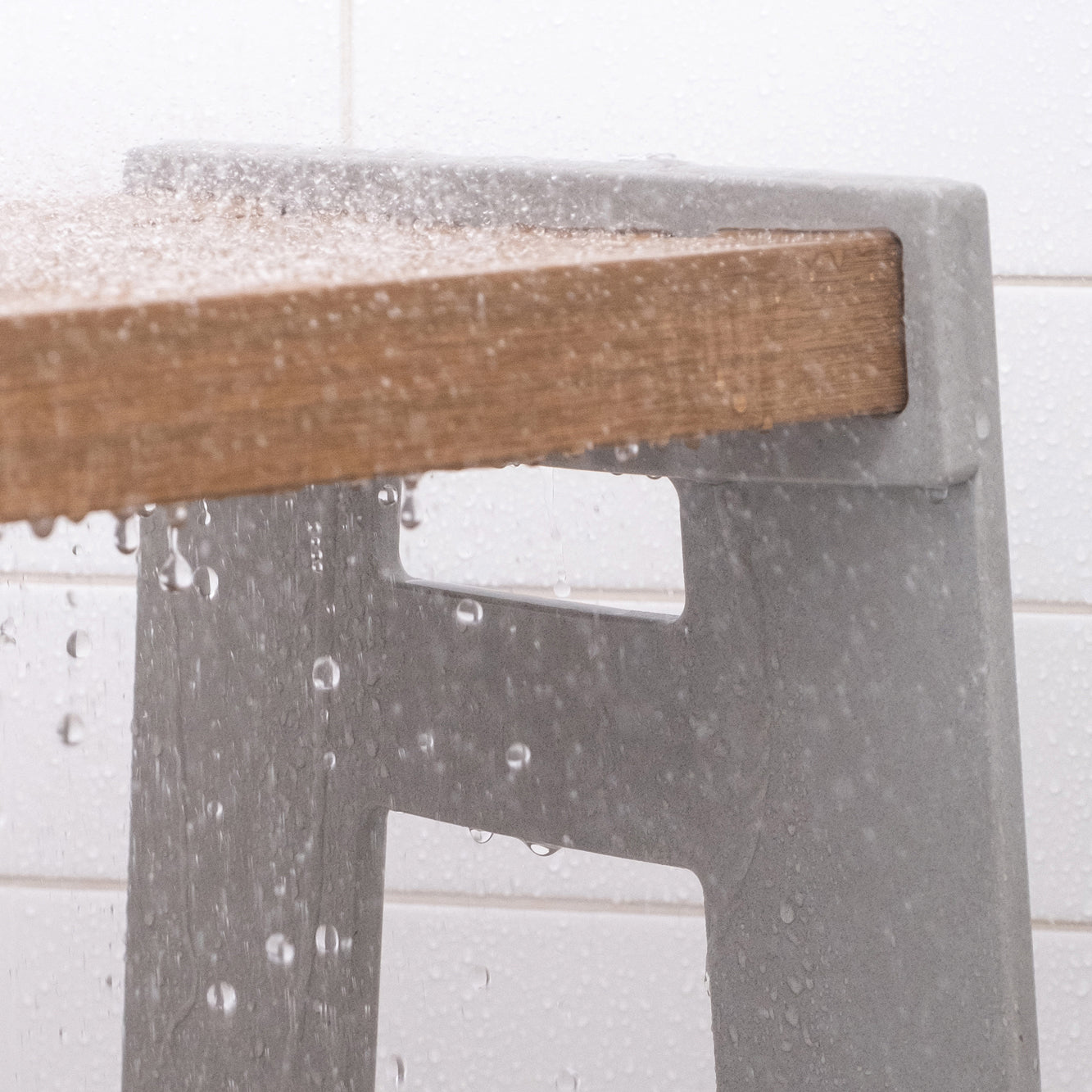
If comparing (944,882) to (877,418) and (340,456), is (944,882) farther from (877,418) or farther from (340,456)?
(340,456)

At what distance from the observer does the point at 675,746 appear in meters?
0.49

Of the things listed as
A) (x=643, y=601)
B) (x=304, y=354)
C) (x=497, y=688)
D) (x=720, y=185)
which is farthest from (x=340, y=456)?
(x=643, y=601)

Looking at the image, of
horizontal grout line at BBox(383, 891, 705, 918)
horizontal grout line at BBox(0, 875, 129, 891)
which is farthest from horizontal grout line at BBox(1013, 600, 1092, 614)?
horizontal grout line at BBox(0, 875, 129, 891)

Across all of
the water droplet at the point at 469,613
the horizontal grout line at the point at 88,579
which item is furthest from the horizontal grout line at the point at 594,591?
the water droplet at the point at 469,613

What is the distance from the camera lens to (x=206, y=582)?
2.02ft

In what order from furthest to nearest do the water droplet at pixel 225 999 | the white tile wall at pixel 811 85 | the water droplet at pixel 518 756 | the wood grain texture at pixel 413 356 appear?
the white tile wall at pixel 811 85 < the water droplet at pixel 225 999 < the water droplet at pixel 518 756 < the wood grain texture at pixel 413 356

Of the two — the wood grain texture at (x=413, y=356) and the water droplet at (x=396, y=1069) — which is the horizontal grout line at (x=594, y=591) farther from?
the wood grain texture at (x=413, y=356)

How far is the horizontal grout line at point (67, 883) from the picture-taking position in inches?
47.5

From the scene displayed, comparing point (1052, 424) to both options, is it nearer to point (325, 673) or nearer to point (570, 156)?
point (570, 156)

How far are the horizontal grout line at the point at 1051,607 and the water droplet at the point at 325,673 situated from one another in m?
0.65

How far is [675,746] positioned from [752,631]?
0.19 feet

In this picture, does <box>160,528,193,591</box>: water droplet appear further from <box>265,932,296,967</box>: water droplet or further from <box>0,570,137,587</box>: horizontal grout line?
<box>0,570,137,587</box>: horizontal grout line

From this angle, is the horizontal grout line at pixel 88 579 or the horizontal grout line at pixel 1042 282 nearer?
the horizontal grout line at pixel 1042 282

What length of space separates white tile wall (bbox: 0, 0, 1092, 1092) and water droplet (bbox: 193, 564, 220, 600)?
1.52 feet
